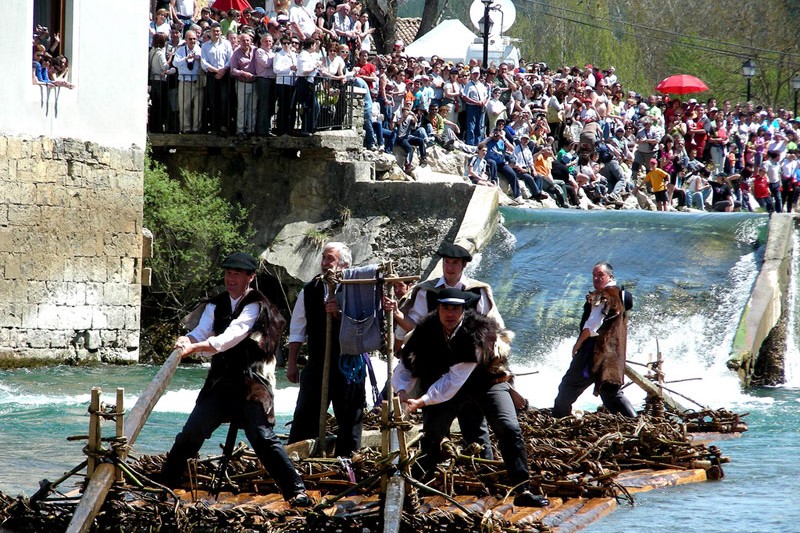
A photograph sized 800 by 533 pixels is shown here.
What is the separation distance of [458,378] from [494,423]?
396 millimetres

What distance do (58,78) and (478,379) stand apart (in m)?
12.5

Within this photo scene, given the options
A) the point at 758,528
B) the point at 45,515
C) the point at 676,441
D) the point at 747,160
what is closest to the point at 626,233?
Result: the point at 747,160

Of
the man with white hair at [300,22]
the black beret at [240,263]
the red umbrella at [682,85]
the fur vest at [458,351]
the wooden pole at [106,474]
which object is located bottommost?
the wooden pole at [106,474]

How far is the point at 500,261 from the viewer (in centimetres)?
2211

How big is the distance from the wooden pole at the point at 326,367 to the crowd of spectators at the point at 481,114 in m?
12.6

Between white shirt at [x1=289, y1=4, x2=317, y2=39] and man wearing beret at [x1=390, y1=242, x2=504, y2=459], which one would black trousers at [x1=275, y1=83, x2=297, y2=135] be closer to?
white shirt at [x1=289, y1=4, x2=317, y2=39]

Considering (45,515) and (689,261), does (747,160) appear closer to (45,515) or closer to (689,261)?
(689,261)

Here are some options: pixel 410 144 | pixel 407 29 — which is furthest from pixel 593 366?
pixel 407 29

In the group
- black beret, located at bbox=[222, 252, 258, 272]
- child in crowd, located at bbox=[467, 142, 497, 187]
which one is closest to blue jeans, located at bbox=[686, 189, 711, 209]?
child in crowd, located at bbox=[467, 142, 497, 187]

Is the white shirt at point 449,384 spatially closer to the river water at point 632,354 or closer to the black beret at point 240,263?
the black beret at point 240,263

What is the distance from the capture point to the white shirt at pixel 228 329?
830cm

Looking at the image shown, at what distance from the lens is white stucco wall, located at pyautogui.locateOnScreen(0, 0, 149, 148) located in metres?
18.8

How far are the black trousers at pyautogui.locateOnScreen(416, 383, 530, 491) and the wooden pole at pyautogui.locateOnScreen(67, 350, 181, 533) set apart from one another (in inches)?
63.3

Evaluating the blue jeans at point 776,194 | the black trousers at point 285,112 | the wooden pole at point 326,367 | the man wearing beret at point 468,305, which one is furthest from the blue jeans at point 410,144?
the wooden pole at point 326,367
